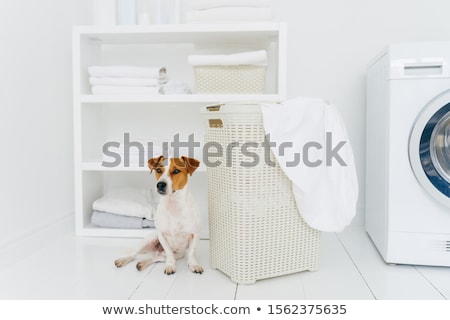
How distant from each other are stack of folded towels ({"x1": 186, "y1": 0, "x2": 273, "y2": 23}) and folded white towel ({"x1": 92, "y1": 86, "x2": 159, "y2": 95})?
1.37ft

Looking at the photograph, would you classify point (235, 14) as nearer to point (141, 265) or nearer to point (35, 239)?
point (141, 265)

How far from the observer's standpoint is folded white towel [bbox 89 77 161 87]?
2.04 m

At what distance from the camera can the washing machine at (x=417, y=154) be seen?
158 cm

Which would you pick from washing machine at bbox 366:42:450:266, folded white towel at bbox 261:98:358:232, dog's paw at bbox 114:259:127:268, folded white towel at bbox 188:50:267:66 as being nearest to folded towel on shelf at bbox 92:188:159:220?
dog's paw at bbox 114:259:127:268

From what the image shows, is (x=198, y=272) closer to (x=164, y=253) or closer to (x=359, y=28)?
(x=164, y=253)

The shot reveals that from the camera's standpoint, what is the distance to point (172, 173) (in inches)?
62.1

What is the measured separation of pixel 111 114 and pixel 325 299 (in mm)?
1631

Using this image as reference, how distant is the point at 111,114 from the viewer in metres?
2.45

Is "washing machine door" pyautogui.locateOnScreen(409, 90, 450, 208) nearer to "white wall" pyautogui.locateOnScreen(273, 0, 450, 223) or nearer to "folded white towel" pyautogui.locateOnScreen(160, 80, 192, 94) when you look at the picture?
"white wall" pyautogui.locateOnScreen(273, 0, 450, 223)

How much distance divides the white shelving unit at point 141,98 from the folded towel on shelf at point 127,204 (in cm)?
8

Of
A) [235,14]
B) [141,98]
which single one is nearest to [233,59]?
[235,14]

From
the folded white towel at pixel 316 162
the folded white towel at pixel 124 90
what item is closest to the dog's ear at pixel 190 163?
the folded white towel at pixel 316 162
